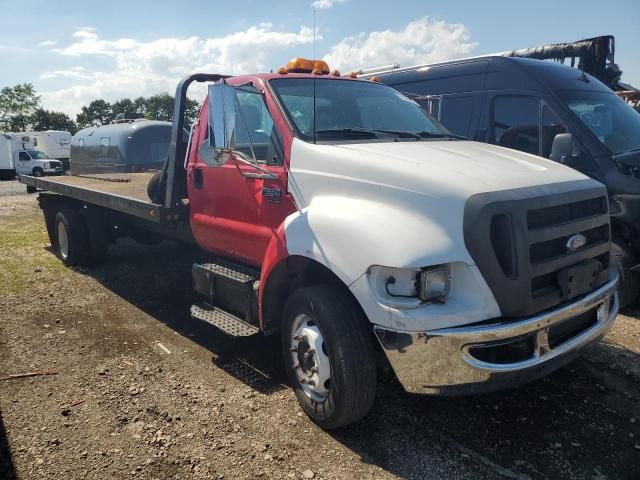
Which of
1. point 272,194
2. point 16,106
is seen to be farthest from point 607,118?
point 16,106

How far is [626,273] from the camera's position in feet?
17.3

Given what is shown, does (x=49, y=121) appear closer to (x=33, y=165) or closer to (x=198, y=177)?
(x=33, y=165)

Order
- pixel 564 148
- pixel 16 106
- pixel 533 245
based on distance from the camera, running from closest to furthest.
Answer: pixel 533 245, pixel 564 148, pixel 16 106

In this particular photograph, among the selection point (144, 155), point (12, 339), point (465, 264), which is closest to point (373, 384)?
point (465, 264)

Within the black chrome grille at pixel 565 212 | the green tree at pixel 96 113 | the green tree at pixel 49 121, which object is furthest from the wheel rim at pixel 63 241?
the green tree at pixel 96 113

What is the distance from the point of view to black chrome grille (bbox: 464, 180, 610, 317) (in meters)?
2.74

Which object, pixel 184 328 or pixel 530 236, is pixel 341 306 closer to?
pixel 530 236

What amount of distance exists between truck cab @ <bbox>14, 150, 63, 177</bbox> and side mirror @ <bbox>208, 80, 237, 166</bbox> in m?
29.6

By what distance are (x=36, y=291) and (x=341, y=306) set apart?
507 centimetres

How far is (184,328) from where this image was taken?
535 cm

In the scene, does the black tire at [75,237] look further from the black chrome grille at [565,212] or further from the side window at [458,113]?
the black chrome grille at [565,212]

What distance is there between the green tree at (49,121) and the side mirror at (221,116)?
63493mm

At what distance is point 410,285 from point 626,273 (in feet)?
11.8

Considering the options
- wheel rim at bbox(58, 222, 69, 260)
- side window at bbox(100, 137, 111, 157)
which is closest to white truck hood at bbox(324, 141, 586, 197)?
wheel rim at bbox(58, 222, 69, 260)
